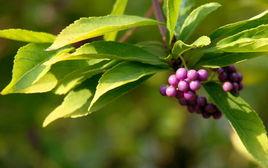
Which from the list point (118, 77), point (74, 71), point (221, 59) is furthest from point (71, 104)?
point (221, 59)

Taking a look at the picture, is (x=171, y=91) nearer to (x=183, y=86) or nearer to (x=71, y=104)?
(x=183, y=86)

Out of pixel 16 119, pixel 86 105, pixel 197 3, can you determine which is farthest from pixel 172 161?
pixel 86 105

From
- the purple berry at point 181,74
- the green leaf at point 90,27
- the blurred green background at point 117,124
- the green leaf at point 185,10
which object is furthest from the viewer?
the blurred green background at point 117,124

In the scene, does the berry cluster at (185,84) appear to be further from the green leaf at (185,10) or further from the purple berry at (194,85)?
the green leaf at (185,10)

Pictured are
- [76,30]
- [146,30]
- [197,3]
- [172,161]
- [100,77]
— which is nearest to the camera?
[76,30]

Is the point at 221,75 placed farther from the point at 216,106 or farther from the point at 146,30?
the point at 146,30

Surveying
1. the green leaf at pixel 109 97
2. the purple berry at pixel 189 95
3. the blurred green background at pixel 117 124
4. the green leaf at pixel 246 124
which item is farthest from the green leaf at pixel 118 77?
the blurred green background at pixel 117 124

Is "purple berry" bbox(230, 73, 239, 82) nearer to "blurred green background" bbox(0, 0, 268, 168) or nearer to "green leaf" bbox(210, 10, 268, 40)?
"green leaf" bbox(210, 10, 268, 40)
